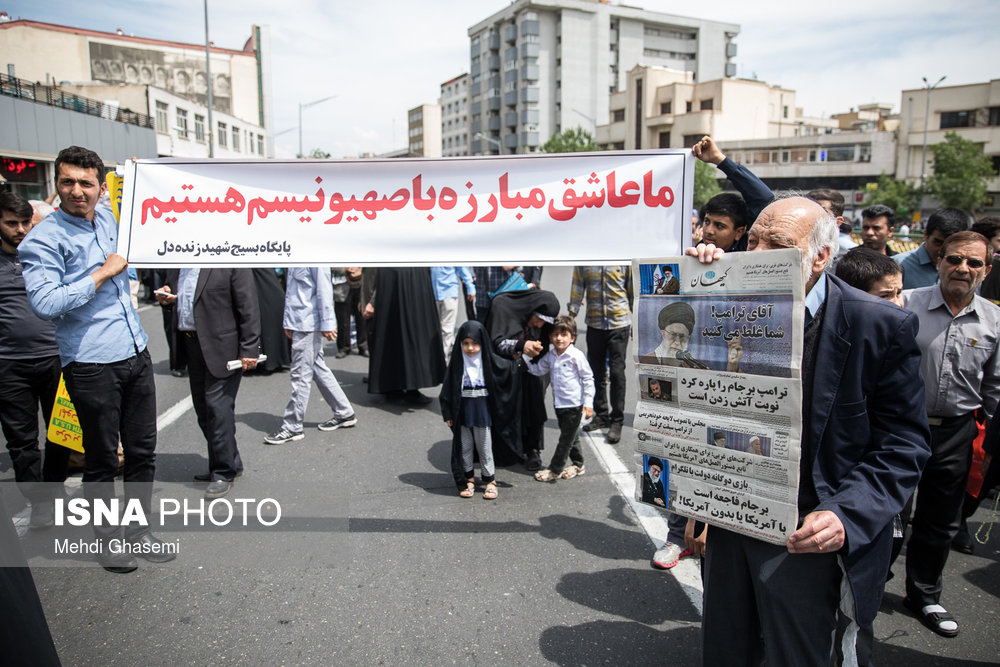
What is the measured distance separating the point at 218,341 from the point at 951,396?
15.1 feet

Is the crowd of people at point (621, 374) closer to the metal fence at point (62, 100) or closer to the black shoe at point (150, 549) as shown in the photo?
the black shoe at point (150, 549)

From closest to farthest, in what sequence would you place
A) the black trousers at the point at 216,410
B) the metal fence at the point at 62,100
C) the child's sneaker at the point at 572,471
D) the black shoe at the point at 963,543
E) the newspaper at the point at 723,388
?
1. the newspaper at the point at 723,388
2. the black shoe at the point at 963,543
3. the black trousers at the point at 216,410
4. the child's sneaker at the point at 572,471
5. the metal fence at the point at 62,100

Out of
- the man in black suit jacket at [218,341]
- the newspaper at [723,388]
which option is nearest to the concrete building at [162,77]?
the man in black suit jacket at [218,341]

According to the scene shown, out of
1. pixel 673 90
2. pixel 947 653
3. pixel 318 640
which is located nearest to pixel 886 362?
pixel 947 653

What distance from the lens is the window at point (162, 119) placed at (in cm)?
3738

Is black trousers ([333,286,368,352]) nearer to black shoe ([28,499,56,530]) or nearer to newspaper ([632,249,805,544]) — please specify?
black shoe ([28,499,56,530])

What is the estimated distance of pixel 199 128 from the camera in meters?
42.9

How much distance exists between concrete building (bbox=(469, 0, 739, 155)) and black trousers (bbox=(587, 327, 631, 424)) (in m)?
71.0

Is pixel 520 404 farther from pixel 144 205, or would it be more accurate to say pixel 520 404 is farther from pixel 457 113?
pixel 457 113

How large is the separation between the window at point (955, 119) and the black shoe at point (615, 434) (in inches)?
2691

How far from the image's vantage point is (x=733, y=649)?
7.00ft

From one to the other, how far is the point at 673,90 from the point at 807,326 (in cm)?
7561

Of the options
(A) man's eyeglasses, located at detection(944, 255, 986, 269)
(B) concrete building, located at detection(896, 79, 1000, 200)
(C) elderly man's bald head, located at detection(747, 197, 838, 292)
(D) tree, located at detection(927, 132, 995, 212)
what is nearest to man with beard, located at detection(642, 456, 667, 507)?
(C) elderly man's bald head, located at detection(747, 197, 838, 292)

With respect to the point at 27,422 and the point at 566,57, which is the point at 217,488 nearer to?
the point at 27,422
